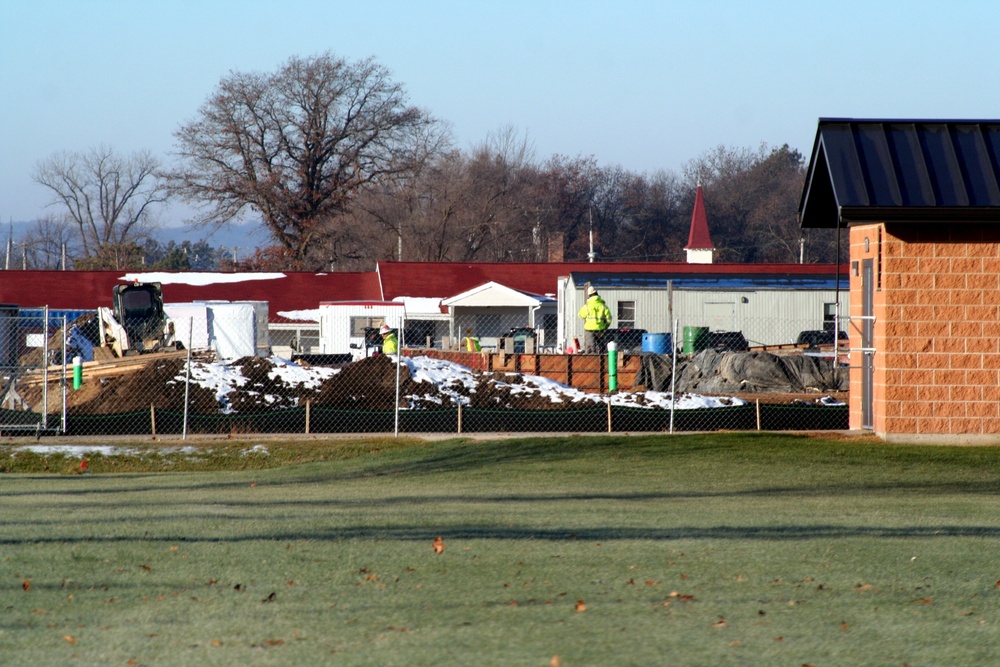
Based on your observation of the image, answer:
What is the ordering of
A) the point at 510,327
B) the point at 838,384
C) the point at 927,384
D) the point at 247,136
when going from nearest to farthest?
the point at 927,384 → the point at 838,384 → the point at 510,327 → the point at 247,136

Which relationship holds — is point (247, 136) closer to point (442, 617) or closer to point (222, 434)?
point (222, 434)

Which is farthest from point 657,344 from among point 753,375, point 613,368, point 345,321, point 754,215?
point 754,215

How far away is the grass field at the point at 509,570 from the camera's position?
196 inches

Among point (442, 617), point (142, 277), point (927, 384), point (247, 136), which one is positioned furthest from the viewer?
point (247, 136)

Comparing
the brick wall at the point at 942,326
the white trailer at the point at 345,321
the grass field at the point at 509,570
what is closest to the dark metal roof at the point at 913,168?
the brick wall at the point at 942,326

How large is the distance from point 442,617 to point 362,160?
63167 mm

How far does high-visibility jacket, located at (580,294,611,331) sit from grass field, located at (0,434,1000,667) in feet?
41.2

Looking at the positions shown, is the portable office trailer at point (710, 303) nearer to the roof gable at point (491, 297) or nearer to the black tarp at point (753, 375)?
the roof gable at point (491, 297)

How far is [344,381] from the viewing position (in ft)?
66.3

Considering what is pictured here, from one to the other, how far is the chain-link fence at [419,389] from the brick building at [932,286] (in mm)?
995

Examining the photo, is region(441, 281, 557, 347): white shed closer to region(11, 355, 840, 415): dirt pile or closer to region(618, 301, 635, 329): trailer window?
region(618, 301, 635, 329): trailer window

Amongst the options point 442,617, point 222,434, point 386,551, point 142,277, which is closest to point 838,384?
point 222,434

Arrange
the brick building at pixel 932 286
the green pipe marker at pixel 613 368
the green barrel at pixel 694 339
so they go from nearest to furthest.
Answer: the brick building at pixel 932 286
the green pipe marker at pixel 613 368
the green barrel at pixel 694 339

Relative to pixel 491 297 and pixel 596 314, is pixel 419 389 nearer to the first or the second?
pixel 596 314
